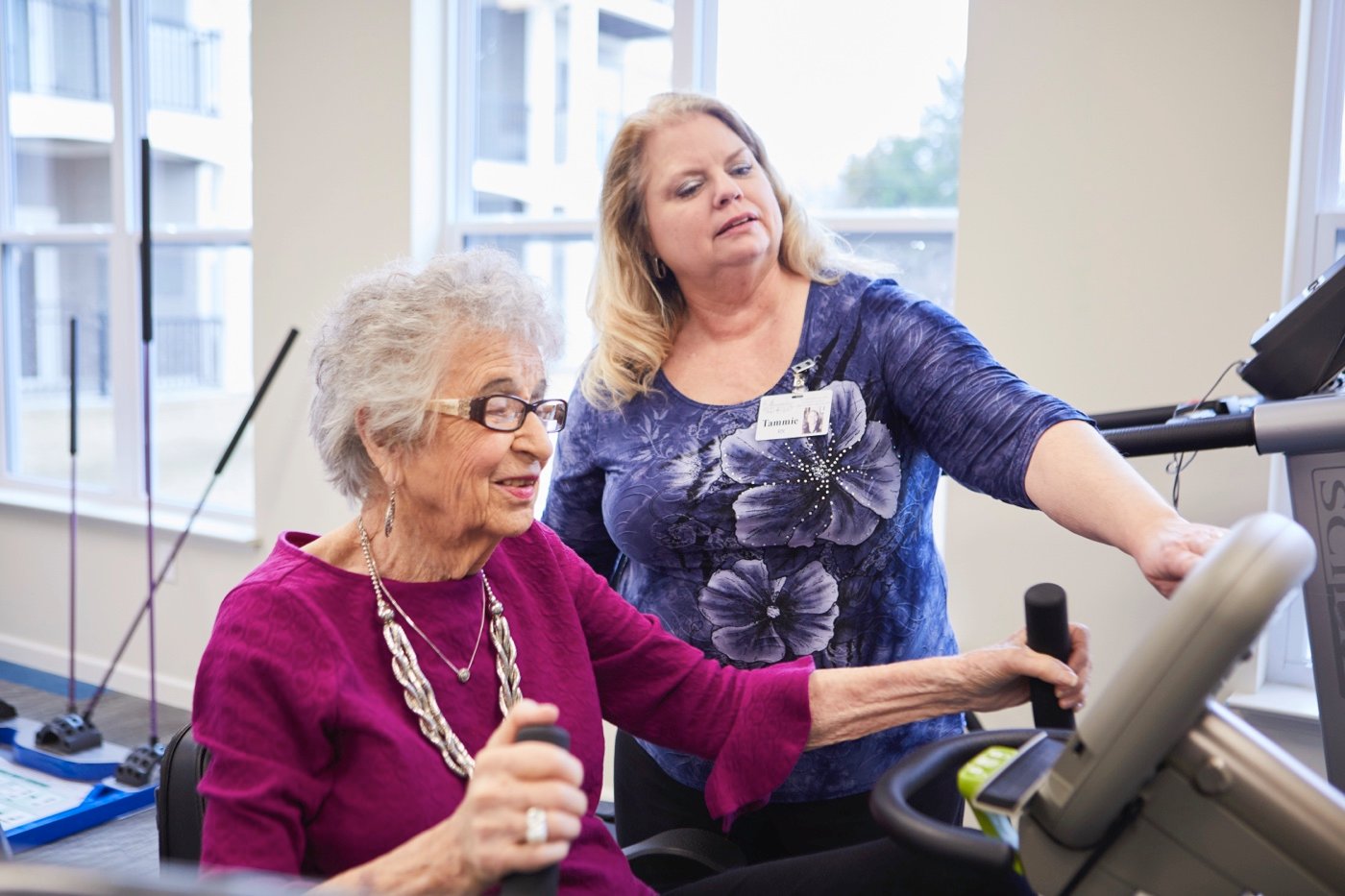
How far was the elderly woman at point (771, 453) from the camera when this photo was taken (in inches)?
63.0

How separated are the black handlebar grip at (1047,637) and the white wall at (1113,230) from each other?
1.25m

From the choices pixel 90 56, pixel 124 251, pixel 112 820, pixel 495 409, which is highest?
pixel 90 56

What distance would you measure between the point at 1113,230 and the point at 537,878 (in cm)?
198

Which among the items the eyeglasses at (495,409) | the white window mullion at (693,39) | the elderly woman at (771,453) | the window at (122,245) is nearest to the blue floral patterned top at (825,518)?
the elderly woman at (771,453)

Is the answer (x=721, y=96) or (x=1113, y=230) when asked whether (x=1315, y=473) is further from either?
(x=721, y=96)

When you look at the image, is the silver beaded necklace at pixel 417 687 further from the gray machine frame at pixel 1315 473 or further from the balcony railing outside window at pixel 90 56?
the balcony railing outside window at pixel 90 56

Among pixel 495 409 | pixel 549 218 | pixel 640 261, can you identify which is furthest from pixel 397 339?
pixel 549 218

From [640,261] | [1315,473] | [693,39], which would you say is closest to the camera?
[1315,473]

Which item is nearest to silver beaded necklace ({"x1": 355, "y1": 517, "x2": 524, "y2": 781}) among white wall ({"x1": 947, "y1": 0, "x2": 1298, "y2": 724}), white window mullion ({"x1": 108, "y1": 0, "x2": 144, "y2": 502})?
white wall ({"x1": 947, "y1": 0, "x2": 1298, "y2": 724})

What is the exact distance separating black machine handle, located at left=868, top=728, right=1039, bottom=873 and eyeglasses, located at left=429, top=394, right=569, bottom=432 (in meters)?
0.56

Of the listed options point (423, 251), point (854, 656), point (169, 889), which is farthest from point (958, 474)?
point (423, 251)

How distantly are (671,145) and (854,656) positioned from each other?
813 millimetres

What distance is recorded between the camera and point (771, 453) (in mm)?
1623

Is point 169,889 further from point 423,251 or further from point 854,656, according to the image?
point 423,251
